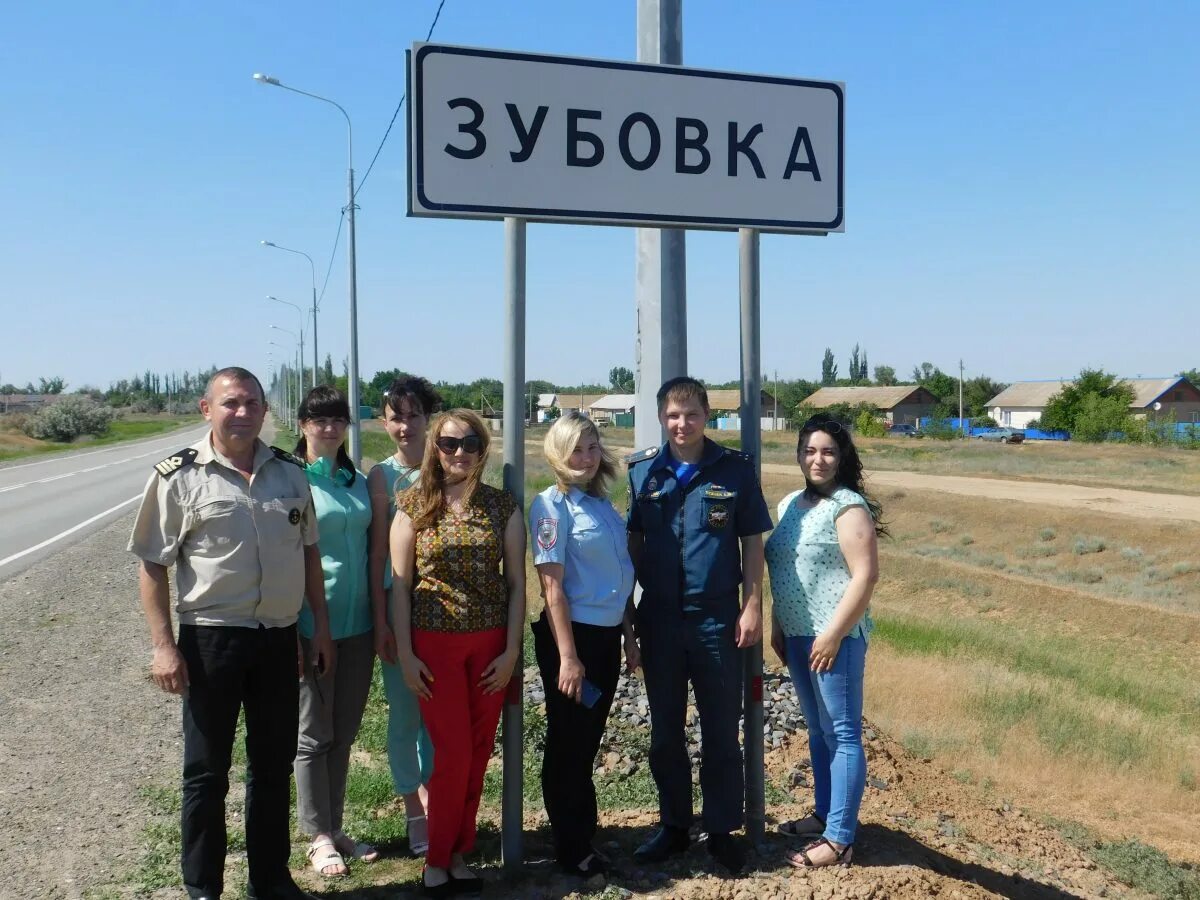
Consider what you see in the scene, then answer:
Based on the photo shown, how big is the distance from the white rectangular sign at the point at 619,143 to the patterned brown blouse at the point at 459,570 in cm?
97

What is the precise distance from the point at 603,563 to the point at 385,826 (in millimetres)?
1681

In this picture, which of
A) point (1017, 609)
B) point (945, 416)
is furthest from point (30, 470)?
point (945, 416)

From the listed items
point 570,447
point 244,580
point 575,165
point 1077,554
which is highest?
point 575,165

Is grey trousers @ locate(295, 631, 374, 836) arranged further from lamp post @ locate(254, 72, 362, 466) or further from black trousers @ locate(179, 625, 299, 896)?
lamp post @ locate(254, 72, 362, 466)

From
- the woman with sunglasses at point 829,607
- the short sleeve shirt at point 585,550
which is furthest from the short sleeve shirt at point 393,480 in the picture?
the woman with sunglasses at point 829,607

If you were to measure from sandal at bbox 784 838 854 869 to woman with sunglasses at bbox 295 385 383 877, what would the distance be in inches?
61.5

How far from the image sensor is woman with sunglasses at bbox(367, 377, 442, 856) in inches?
145

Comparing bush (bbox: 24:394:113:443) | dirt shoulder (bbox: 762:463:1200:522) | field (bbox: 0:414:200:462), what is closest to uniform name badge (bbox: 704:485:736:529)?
dirt shoulder (bbox: 762:463:1200:522)

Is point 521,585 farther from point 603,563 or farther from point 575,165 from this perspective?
point 575,165

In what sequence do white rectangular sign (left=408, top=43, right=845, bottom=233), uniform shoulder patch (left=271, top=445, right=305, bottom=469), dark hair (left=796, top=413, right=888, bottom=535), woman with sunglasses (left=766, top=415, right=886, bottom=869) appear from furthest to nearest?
dark hair (left=796, top=413, right=888, bottom=535) → woman with sunglasses (left=766, top=415, right=886, bottom=869) → uniform shoulder patch (left=271, top=445, right=305, bottom=469) → white rectangular sign (left=408, top=43, right=845, bottom=233)

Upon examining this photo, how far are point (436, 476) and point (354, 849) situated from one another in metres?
1.56

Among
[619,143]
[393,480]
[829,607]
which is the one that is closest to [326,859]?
[393,480]

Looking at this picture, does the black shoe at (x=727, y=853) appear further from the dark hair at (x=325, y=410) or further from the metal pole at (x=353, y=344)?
the metal pole at (x=353, y=344)

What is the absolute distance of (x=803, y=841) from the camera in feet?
12.1
